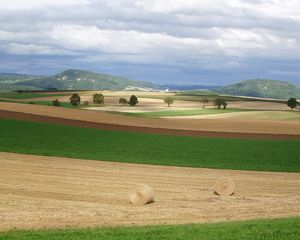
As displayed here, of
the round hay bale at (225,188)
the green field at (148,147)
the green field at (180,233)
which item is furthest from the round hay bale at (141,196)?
the green field at (148,147)

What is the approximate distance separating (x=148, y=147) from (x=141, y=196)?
27253 mm

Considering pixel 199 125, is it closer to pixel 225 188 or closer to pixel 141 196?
pixel 225 188

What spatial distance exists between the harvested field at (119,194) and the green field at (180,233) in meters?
1.66

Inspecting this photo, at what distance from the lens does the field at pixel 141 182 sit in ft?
65.1

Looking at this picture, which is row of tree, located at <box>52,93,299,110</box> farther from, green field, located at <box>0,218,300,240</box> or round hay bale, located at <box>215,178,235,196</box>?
green field, located at <box>0,218,300,240</box>

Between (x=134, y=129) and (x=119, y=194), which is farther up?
(x=119, y=194)

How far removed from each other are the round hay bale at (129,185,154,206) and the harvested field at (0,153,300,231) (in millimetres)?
331

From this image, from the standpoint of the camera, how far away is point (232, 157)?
157 ft

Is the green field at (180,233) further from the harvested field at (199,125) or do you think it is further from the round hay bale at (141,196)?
the harvested field at (199,125)

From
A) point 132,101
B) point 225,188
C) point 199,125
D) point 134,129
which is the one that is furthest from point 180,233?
point 132,101

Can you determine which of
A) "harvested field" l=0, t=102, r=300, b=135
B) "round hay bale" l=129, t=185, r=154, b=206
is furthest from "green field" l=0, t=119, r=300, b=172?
"round hay bale" l=129, t=185, r=154, b=206

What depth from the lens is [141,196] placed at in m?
25.9

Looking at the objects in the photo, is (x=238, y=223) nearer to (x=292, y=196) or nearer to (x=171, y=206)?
(x=171, y=206)

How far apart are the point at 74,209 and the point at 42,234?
5493 millimetres
